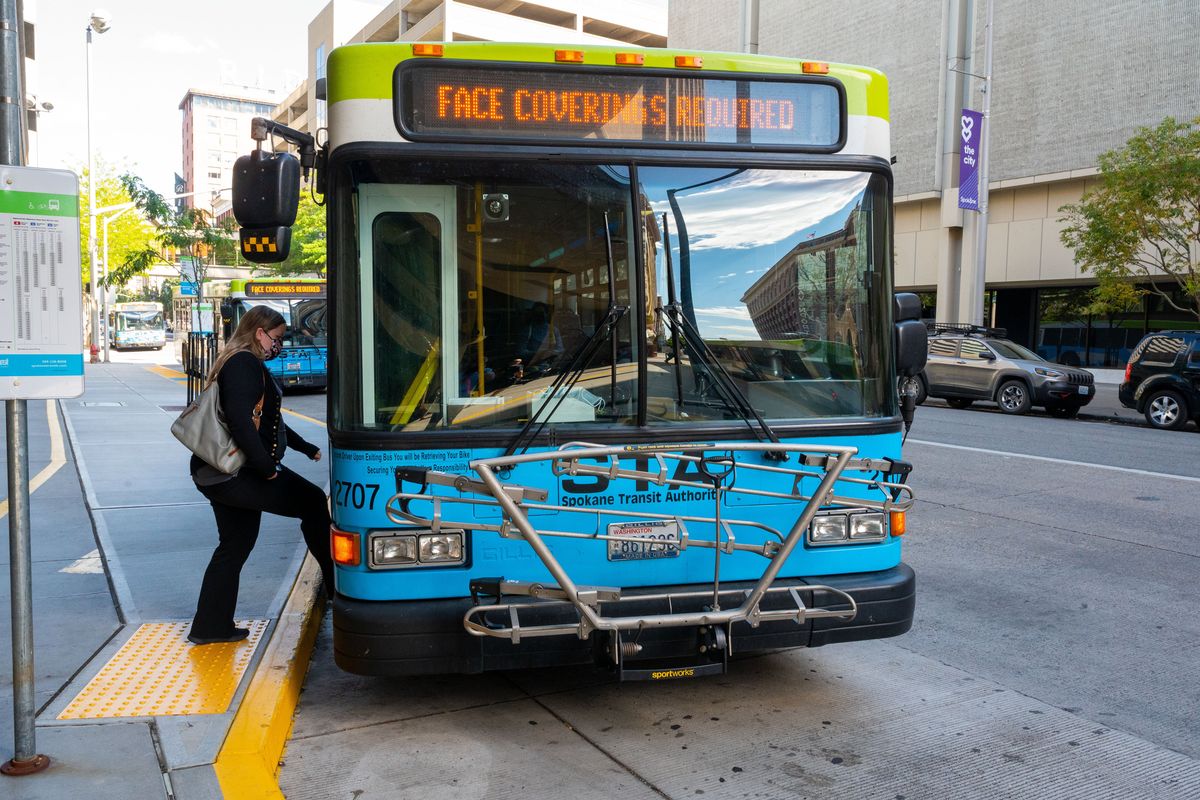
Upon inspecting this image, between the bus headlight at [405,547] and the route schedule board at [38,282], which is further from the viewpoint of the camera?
the bus headlight at [405,547]

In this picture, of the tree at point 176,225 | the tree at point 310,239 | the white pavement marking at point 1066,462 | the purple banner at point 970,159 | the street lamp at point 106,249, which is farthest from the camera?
the tree at point 310,239

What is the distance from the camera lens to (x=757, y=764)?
4004 mm

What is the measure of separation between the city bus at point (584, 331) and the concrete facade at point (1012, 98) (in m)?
23.4

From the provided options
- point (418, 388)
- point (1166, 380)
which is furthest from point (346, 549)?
point (1166, 380)

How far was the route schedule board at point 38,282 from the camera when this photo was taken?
3396 mm

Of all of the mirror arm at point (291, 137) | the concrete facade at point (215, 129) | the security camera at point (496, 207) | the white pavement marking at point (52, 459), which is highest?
the concrete facade at point (215, 129)

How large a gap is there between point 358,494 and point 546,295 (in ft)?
3.66

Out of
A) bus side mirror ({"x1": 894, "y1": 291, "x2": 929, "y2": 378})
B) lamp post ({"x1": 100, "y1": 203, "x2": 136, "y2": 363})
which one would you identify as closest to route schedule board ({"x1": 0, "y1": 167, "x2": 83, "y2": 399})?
bus side mirror ({"x1": 894, "y1": 291, "x2": 929, "y2": 378})

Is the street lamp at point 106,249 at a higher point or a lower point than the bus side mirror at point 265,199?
higher

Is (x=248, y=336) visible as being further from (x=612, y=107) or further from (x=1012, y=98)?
(x=1012, y=98)

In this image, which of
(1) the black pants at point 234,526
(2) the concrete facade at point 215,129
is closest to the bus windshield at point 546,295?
(1) the black pants at point 234,526

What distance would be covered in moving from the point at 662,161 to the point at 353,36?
65.5m

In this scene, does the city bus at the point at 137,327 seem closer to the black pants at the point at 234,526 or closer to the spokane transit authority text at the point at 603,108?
the black pants at the point at 234,526

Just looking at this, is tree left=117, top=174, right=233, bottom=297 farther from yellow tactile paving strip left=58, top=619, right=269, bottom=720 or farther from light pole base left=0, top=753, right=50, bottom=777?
light pole base left=0, top=753, right=50, bottom=777
